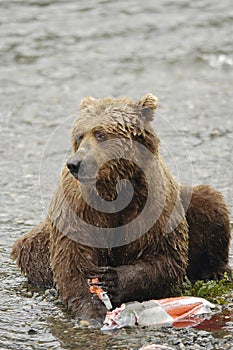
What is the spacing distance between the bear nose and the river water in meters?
1.25

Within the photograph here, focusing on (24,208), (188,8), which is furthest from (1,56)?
(24,208)

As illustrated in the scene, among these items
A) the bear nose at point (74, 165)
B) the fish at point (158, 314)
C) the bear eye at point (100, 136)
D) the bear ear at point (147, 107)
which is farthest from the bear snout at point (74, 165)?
the fish at point (158, 314)

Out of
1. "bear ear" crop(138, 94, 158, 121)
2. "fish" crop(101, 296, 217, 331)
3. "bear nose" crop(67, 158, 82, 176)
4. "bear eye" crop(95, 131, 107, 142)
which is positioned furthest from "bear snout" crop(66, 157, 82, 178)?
"fish" crop(101, 296, 217, 331)

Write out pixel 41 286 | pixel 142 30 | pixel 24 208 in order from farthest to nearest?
pixel 142 30 → pixel 24 208 → pixel 41 286

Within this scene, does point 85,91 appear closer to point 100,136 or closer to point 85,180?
point 100,136

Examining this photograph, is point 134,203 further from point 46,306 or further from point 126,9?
point 126,9

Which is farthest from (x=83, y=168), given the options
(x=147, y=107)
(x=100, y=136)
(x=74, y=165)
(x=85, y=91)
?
(x=85, y=91)

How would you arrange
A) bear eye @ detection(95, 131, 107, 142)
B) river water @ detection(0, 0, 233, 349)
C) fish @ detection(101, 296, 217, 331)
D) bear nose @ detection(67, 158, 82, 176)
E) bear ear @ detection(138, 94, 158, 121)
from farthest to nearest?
1. river water @ detection(0, 0, 233, 349)
2. bear ear @ detection(138, 94, 158, 121)
3. fish @ detection(101, 296, 217, 331)
4. bear eye @ detection(95, 131, 107, 142)
5. bear nose @ detection(67, 158, 82, 176)

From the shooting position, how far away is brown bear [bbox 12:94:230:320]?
6.98 metres

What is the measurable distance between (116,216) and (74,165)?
28.8 inches

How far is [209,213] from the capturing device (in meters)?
8.29

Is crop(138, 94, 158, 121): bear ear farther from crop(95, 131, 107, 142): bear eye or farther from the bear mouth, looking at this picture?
the bear mouth

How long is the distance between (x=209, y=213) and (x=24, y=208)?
2822 mm

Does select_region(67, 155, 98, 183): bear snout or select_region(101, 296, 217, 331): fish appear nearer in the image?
select_region(67, 155, 98, 183): bear snout
